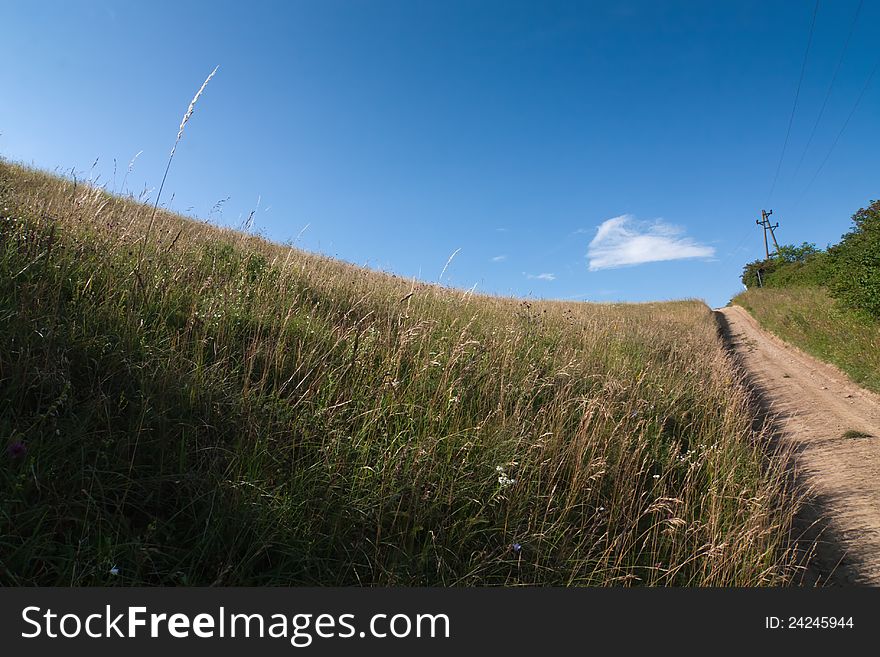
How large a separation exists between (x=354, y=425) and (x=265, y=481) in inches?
32.2

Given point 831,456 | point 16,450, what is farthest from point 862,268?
point 16,450

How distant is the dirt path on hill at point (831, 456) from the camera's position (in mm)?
3752

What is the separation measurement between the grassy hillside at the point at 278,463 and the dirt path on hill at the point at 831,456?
616mm

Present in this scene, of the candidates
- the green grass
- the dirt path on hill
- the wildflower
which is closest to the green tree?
the green grass

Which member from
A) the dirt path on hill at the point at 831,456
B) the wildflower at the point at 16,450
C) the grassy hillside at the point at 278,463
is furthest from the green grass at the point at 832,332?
the wildflower at the point at 16,450

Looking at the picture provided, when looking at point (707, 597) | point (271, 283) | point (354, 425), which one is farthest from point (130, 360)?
point (707, 597)

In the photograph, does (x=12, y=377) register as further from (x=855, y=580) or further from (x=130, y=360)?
(x=855, y=580)

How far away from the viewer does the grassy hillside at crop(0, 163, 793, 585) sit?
2090 millimetres

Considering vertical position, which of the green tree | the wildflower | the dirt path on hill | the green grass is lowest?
the dirt path on hill

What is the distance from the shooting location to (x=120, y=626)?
1.76m

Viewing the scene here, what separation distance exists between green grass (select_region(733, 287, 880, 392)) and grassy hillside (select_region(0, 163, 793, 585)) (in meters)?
8.41

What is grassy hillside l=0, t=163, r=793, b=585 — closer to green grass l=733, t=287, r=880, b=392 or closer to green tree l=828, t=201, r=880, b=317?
green grass l=733, t=287, r=880, b=392

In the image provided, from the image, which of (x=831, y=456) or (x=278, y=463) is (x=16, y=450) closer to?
(x=278, y=463)

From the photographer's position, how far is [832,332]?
13500 millimetres
